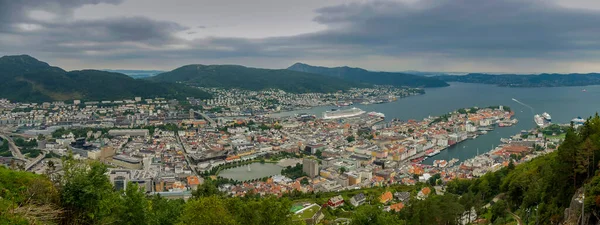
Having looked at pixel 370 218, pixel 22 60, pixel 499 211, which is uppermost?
pixel 22 60

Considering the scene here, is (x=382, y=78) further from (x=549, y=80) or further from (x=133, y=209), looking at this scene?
(x=133, y=209)

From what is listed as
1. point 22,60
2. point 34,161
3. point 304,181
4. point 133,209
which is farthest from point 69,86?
point 133,209

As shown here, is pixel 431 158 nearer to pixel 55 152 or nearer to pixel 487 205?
pixel 487 205

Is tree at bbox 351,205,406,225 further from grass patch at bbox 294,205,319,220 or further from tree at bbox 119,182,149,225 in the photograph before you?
grass patch at bbox 294,205,319,220

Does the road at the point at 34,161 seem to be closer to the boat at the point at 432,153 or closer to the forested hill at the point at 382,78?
the boat at the point at 432,153

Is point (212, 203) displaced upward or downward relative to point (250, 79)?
downward

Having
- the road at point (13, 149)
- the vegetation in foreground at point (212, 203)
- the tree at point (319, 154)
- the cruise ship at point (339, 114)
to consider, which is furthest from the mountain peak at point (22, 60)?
the vegetation in foreground at point (212, 203)

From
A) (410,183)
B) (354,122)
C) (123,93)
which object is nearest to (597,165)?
(410,183)
